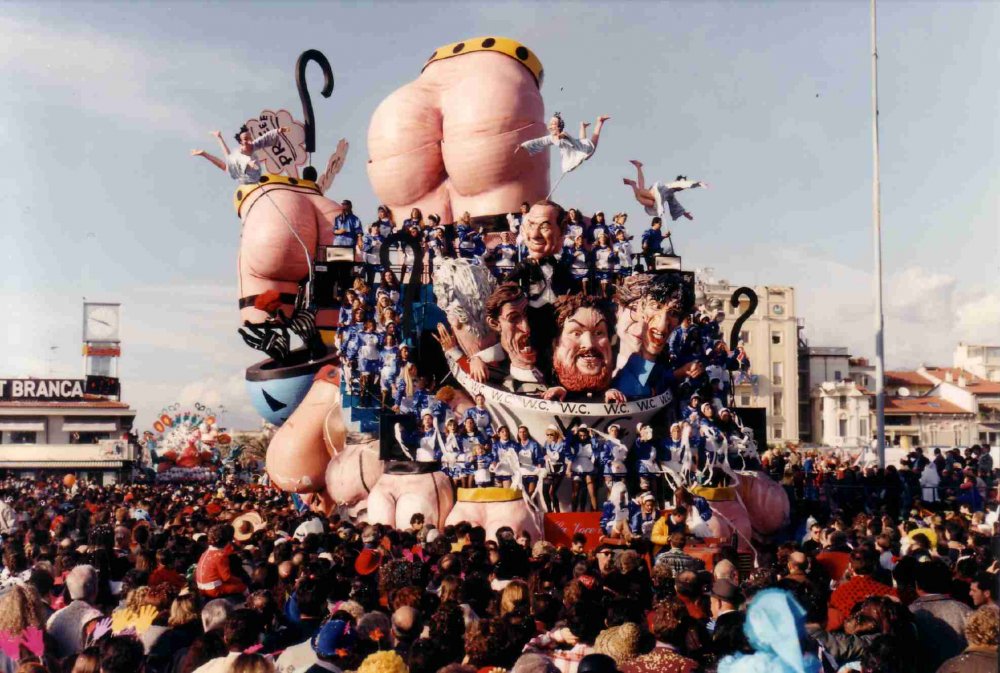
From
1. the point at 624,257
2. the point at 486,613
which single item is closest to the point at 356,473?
the point at 624,257

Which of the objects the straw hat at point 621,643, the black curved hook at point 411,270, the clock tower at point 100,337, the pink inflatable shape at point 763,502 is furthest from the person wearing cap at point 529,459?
the clock tower at point 100,337

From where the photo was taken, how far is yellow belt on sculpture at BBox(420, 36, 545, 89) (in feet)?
72.8

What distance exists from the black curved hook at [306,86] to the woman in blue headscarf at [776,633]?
1914 centimetres

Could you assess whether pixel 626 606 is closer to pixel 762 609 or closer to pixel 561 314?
pixel 762 609

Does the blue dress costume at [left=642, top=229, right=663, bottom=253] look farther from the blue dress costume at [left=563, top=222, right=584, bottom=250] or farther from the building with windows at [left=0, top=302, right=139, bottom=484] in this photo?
the building with windows at [left=0, top=302, right=139, bottom=484]

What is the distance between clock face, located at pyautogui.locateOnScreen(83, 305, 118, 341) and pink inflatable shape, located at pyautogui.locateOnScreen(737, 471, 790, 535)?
63232mm

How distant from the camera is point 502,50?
22.2m

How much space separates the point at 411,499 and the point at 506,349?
9.26 ft

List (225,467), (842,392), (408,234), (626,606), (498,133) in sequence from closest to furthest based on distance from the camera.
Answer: (626,606), (408,234), (498,133), (225,467), (842,392)

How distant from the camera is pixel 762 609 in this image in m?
4.03

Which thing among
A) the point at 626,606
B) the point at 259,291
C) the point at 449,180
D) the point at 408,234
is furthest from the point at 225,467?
the point at 626,606

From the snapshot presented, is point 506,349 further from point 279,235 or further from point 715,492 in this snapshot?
point 279,235

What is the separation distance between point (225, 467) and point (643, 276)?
104ft

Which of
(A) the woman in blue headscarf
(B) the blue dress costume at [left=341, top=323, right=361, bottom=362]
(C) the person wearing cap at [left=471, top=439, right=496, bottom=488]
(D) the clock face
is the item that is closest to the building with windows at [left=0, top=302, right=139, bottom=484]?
(D) the clock face
